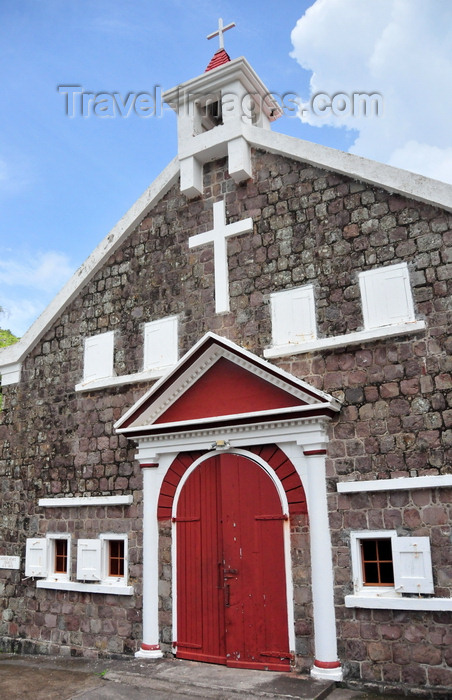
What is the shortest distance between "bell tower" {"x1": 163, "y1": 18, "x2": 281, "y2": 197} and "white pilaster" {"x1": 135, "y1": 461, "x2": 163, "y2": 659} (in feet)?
15.4

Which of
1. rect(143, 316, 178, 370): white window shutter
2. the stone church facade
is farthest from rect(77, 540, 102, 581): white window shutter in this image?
rect(143, 316, 178, 370): white window shutter

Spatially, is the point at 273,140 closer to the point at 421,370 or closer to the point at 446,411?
the point at 421,370

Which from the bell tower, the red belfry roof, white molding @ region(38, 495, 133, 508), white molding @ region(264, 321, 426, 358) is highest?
the red belfry roof

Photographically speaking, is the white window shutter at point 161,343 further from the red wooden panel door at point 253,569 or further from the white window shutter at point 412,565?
the white window shutter at point 412,565

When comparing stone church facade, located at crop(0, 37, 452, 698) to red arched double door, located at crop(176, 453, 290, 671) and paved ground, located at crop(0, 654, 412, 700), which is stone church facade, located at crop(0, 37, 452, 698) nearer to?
red arched double door, located at crop(176, 453, 290, 671)

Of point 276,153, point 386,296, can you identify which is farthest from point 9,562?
point 276,153

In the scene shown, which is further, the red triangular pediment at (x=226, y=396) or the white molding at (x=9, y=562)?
the white molding at (x=9, y=562)

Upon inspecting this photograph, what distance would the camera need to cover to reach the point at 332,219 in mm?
8641

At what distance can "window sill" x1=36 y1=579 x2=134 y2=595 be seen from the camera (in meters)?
9.09

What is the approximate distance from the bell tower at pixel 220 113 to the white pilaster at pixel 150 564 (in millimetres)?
4700

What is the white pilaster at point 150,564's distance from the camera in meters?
8.62

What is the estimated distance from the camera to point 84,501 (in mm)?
9828

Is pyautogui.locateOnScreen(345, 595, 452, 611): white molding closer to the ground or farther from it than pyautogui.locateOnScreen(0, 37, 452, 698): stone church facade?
closer to the ground

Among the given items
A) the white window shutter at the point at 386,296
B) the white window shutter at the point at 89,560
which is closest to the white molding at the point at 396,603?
the white window shutter at the point at 386,296
